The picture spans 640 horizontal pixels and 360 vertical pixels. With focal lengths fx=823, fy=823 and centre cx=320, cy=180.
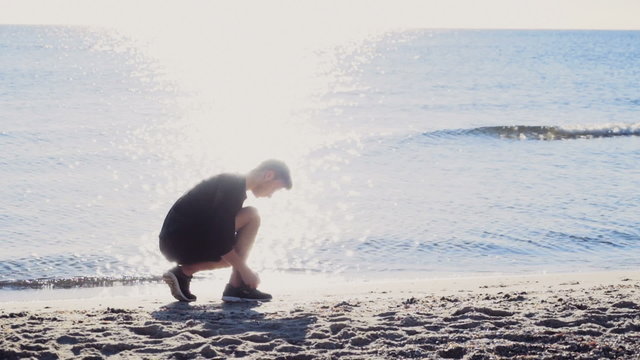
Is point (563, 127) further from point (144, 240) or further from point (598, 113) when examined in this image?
point (144, 240)

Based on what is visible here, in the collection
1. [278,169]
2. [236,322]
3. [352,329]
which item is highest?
Result: [278,169]

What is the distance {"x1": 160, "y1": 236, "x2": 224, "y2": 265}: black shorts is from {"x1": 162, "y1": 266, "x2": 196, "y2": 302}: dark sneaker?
16 cm

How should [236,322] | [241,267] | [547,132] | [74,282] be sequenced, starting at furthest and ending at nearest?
1. [547,132]
2. [74,282]
3. [241,267]
4. [236,322]

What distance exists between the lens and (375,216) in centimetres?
1216

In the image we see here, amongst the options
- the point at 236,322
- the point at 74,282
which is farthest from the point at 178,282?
the point at 74,282

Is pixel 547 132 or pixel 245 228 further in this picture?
pixel 547 132

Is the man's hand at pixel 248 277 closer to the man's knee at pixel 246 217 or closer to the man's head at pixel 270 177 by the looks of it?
the man's knee at pixel 246 217

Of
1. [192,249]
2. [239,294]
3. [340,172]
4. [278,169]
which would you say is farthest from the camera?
[340,172]

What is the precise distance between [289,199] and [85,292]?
5.32 meters

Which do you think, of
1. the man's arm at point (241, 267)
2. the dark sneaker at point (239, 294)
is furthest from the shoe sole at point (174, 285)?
the man's arm at point (241, 267)

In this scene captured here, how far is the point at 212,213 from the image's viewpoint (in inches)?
240

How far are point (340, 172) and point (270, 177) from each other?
1124 cm

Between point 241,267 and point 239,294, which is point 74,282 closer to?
point 239,294

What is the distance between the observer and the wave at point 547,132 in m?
24.5
